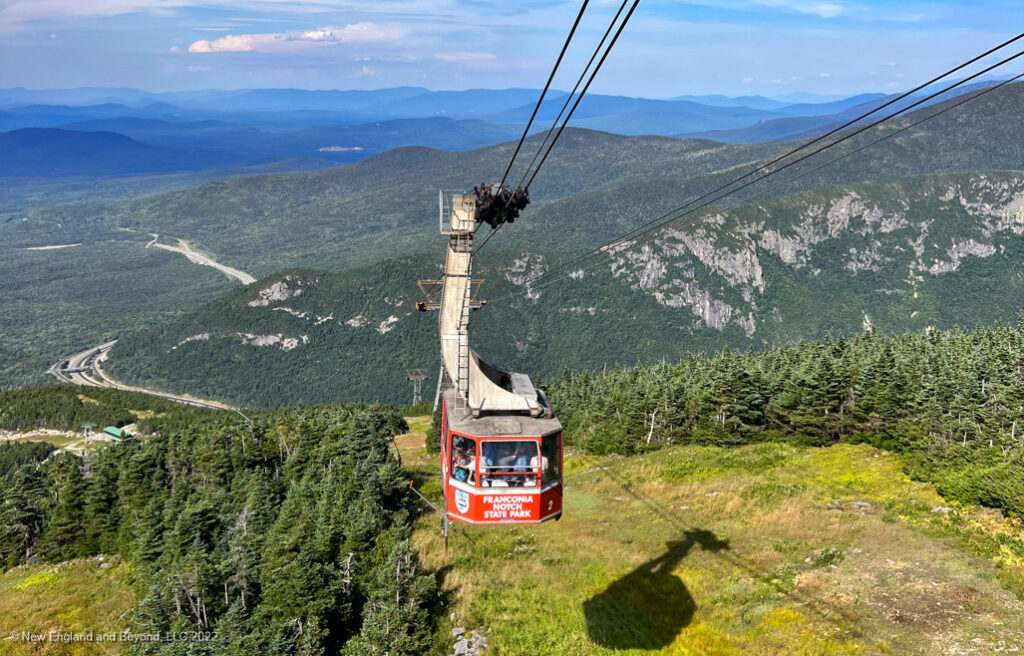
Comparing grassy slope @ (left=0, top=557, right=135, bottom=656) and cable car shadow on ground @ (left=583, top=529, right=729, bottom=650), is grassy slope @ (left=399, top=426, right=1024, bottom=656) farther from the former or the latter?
grassy slope @ (left=0, top=557, right=135, bottom=656)

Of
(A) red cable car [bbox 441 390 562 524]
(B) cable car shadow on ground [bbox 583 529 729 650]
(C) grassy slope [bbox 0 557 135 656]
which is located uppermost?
(A) red cable car [bbox 441 390 562 524]

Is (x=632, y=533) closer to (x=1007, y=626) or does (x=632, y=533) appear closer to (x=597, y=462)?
(x=1007, y=626)

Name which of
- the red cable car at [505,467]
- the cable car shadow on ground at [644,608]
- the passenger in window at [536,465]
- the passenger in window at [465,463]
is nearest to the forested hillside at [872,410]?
the cable car shadow on ground at [644,608]

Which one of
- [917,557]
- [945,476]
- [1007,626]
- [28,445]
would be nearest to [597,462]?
[945,476]

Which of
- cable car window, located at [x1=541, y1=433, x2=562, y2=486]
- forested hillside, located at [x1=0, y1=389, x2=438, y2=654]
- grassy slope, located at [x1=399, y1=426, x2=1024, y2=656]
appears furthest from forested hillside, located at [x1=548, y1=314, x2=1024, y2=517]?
forested hillside, located at [x1=0, y1=389, x2=438, y2=654]

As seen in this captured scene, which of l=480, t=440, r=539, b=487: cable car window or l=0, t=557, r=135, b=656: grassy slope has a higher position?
l=480, t=440, r=539, b=487: cable car window

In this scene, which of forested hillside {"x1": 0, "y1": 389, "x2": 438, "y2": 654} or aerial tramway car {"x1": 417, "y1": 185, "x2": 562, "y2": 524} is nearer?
aerial tramway car {"x1": 417, "y1": 185, "x2": 562, "y2": 524}
